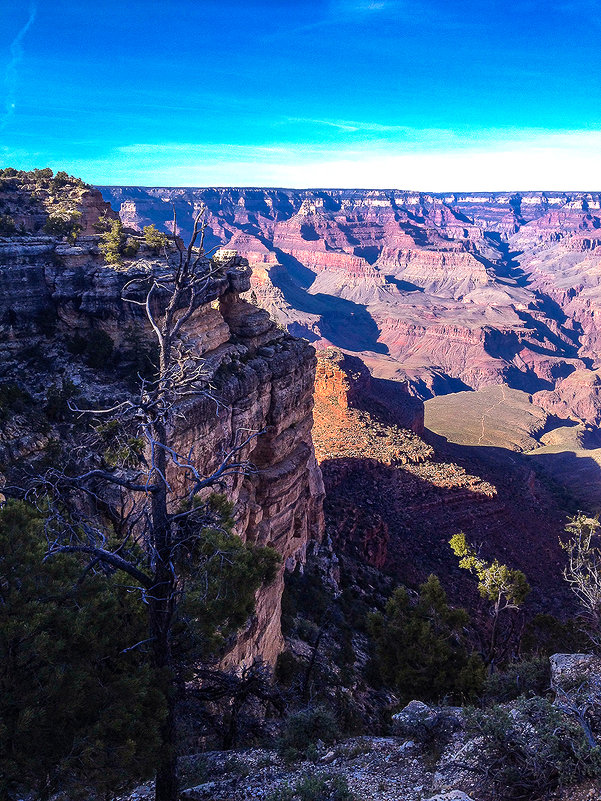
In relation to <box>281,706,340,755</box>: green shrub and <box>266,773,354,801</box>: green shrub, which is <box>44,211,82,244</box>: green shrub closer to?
<box>281,706,340,755</box>: green shrub

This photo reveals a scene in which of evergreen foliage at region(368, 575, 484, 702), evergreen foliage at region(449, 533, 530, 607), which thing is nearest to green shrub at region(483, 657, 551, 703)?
evergreen foliage at region(368, 575, 484, 702)

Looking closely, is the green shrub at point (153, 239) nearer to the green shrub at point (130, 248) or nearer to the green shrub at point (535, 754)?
the green shrub at point (130, 248)

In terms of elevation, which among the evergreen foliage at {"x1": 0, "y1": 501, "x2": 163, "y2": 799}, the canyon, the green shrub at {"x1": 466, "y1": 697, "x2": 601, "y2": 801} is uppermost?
the evergreen foliage at {"x1": 0, "y1": 501, "x2": 163, "y2": 799}

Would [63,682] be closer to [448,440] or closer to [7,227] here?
[7,227]

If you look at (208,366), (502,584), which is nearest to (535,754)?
(502,584)

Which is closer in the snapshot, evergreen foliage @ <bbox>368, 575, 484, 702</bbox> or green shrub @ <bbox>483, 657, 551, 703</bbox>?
green shrub @ <bbox>483, 657, 551, 703</bbox>

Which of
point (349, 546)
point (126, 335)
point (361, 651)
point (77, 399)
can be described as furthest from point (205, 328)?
point (349, 546)
